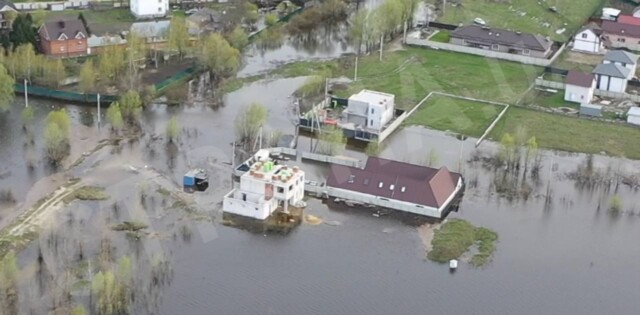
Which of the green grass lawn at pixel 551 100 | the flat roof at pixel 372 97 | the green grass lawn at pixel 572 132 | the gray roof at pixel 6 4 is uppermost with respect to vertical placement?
the gray roof at pixel 6 4

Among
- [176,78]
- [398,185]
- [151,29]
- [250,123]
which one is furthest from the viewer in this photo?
[151,29]

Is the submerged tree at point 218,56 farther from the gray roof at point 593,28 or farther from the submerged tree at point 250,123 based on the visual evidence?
the gray roof at point 593,28

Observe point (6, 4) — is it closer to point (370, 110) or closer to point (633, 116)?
point (370, 110)

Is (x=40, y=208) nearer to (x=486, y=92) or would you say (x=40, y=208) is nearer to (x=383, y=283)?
(x=383, y=283)

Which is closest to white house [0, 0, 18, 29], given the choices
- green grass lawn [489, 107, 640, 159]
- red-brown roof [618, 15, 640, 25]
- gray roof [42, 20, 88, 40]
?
gray roof [42, 20, 88, 40]

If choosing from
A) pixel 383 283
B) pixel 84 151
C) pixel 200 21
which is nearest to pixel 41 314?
pixel 383 283

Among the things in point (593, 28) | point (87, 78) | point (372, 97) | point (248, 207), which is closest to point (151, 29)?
point (87, 78)

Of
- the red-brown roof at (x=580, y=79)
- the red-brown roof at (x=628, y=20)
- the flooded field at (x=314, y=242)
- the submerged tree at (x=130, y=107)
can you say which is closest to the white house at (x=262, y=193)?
the flooded field at (x=314, y=242)
